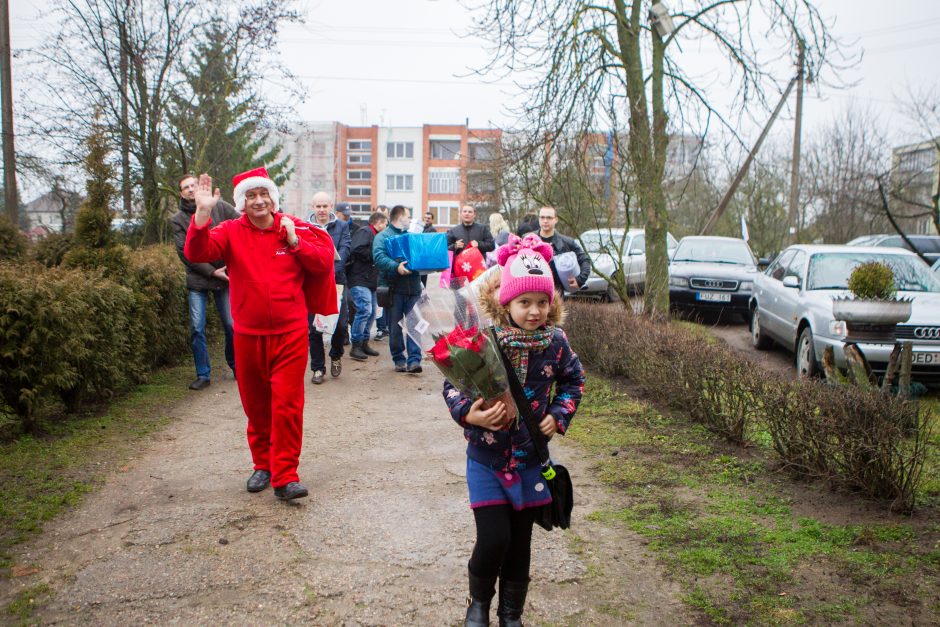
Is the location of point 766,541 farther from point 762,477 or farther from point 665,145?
point 665,145

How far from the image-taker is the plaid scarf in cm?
314

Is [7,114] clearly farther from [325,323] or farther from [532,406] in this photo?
[532,406]


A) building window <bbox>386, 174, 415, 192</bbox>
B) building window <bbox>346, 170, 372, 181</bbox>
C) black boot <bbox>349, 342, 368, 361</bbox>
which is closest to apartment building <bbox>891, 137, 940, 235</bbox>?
black boot <bbox>349, 342, 368, 361</bbox>

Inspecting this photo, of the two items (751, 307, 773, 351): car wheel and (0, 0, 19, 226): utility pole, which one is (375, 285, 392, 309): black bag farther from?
(0, 0, 19, 226): utility pole

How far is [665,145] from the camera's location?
11.6m

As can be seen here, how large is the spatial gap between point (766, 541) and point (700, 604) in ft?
2.69

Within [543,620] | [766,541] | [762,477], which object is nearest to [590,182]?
[762,477]

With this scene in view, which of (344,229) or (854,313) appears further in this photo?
(344,229)

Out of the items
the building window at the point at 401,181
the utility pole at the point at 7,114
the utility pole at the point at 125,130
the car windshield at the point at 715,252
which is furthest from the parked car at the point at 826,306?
the building window at the point at 401,181

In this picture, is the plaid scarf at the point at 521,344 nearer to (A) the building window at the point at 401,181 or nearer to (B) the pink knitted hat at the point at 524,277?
(B) the pink knitted hat at the point at 524,277

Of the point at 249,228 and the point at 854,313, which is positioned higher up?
the point at 249,228

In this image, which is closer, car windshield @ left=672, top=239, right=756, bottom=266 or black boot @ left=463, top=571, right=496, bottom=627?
black boot @ left=463, top=571, right=496, bottom=627

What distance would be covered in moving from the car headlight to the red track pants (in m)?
5.36

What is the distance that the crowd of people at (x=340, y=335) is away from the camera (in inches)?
123
